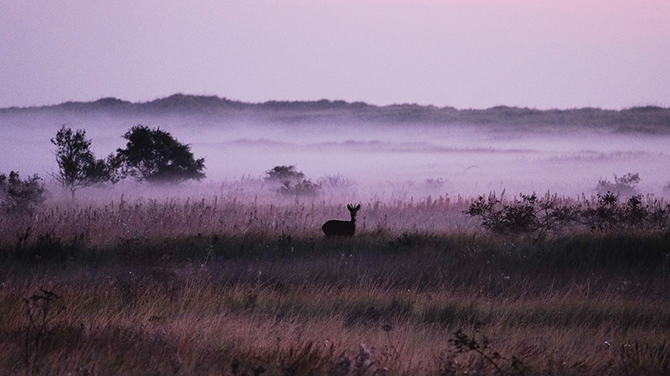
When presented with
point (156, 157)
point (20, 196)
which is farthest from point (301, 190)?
point (20, 196)

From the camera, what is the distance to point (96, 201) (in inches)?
914

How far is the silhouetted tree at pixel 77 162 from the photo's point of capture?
24734 mm

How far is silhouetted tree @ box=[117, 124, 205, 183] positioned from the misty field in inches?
481

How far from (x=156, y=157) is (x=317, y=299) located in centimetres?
2151

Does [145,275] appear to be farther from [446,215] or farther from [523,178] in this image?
[523,178]

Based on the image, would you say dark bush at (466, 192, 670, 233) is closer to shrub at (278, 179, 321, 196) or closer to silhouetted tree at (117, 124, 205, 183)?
shrub at (278, 179, 321, 196)

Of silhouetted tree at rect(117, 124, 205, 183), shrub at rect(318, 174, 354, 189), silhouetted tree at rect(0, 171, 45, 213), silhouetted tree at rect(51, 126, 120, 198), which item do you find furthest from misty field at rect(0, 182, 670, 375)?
shrub at rect(318, 174, 354, 189)

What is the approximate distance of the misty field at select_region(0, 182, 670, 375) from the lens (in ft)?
20.4

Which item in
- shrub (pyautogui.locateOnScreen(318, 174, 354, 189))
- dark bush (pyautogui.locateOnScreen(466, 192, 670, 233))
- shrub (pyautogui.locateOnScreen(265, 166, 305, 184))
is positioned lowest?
shrub (pyautogui.locateOnScreen(318, 174, 354, 189))

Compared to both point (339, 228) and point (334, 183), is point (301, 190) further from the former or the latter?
point (339, 228)

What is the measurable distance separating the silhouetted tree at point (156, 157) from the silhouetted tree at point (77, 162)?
262 centimetres

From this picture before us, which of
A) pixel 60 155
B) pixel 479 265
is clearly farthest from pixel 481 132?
pixel 479 265

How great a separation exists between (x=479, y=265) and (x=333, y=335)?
5274 mm

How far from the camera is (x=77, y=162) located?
25.3m
